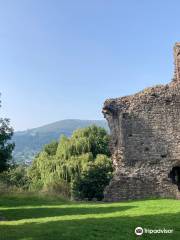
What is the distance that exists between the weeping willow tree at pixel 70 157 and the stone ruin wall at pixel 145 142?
16.3m

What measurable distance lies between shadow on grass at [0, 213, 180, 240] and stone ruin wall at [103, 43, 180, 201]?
30.6 feet

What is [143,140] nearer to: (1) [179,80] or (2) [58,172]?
(1) [179,80]

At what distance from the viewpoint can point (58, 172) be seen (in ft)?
143

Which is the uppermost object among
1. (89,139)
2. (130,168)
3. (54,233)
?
(89,139)

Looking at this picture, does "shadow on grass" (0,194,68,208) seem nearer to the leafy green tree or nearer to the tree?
the tree

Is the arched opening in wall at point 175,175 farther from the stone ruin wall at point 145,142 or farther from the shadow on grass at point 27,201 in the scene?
the shadow on grass at point 27,201

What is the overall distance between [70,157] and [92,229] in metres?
34.1

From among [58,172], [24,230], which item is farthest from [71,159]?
[24,230]

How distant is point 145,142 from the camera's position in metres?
24.0

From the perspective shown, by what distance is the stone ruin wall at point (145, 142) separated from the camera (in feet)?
76.6

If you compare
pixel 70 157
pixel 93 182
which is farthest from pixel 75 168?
pixel 93 182

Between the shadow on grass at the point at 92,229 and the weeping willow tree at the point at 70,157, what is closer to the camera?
the shadow on grass at the point at 92,229

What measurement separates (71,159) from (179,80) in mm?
21030
